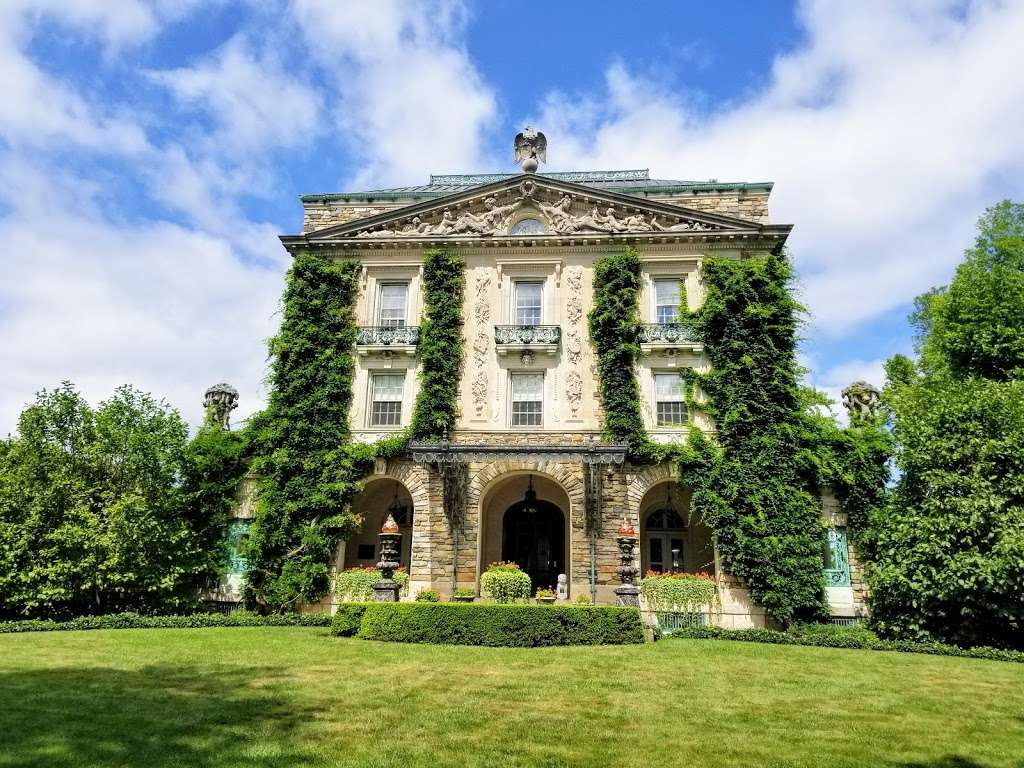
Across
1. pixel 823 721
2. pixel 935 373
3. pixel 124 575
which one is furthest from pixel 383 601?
pixel 935 373

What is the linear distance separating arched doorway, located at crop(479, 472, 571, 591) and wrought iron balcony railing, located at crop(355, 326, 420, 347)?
18.3ft

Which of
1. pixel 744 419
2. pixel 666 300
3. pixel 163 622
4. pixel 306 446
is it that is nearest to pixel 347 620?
pixel 163 622

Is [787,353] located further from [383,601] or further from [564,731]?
[564,731]

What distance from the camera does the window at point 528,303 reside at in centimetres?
2288

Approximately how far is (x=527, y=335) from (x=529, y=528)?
644 cm

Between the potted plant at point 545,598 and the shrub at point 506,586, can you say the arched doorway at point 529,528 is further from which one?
the shrub at point 506,586

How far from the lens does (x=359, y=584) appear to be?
1969cm

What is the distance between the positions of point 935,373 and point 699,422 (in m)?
10.5

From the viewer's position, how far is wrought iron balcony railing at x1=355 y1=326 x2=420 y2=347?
22.4 metres

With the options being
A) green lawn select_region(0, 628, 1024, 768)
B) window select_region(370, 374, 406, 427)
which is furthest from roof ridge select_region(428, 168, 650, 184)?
green lawn select_region(0, 628, 1024, 768)

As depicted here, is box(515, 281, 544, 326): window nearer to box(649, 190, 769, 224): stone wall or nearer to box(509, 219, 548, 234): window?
box(509, 219, 548, 234): window

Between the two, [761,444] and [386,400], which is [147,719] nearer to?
[386,400]

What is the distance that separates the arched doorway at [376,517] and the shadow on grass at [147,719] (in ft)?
40.3

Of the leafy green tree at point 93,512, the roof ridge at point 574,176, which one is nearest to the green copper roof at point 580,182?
the roof ridge at point 574,176
